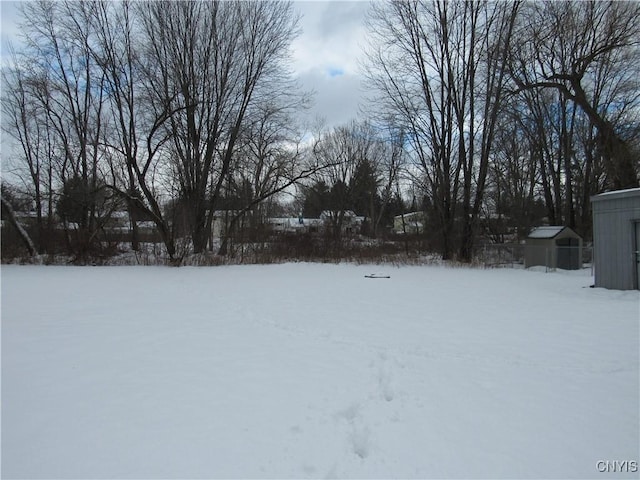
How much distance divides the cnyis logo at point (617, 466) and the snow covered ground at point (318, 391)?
0.02 meters

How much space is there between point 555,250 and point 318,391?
16365 mm

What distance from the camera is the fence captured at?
1688 centimetres

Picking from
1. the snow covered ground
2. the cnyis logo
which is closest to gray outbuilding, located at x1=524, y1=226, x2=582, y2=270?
the snow covered ground

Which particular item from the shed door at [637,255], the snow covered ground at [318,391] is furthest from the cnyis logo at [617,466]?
the shed door at [637,255]

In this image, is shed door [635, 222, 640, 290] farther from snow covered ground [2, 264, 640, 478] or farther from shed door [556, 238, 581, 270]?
shed door [556, 238, 581, 270]

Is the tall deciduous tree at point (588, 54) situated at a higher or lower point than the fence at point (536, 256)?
higher

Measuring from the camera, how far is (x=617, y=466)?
2922 millimetres

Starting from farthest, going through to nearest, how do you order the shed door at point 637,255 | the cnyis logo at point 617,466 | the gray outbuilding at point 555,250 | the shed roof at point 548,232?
the shed roof at point 548,232 → the gray outbuilding at point 555,250 → the shed door at point 637,255 → the cnyis logo at point 617,466

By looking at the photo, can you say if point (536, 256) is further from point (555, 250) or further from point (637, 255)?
point (637, 255)

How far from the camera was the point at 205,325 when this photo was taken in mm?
6988

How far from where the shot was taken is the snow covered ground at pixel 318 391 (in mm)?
2904

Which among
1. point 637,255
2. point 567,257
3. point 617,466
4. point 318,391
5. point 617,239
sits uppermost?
point 617,239

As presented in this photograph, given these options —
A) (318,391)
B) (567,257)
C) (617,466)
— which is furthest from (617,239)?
(318,391)

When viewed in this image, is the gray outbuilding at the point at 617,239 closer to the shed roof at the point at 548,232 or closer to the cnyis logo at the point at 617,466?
the shed roof at the point at 548,232
